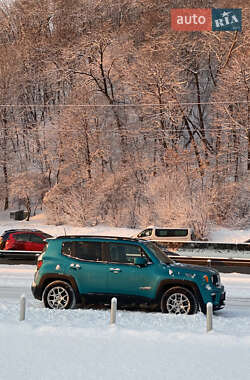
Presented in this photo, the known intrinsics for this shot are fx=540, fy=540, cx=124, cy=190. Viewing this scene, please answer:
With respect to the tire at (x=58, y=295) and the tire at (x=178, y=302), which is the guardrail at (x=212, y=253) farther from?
the tire at (x=58, y=295)

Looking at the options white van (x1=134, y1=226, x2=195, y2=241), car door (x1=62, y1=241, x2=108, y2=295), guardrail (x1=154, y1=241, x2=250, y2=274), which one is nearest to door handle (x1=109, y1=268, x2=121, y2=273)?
car door (x1=62, y1=241, x2=108, y2=295)

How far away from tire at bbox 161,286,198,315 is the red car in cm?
1568

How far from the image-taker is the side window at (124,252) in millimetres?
13086

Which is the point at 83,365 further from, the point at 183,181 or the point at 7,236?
the point at 183,181

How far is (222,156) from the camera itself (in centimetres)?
4675

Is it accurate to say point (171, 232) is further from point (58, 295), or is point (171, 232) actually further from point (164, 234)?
point (58, 295)

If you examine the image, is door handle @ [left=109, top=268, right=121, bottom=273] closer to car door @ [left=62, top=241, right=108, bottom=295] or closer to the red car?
car door @ [left=62, top=241, right=108, bottom=295]

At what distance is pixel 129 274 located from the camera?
1283cm

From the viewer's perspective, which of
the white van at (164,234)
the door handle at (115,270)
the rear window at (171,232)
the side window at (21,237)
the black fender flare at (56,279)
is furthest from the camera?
the rear window at (171,232)

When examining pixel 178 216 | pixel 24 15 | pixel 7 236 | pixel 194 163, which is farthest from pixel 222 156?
pixel 24 15

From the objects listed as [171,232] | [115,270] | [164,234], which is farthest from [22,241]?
[115,270]

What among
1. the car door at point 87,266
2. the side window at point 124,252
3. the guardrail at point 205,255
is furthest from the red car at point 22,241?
the side window at point 124,252

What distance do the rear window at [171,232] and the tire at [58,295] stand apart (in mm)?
19126

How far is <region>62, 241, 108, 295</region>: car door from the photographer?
1298 cm
